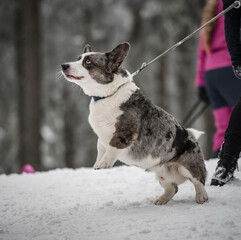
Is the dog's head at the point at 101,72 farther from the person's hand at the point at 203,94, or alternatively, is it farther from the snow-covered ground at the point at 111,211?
the person's hand at the point at 203,94

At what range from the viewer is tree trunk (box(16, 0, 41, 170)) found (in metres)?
Answer: 11.2

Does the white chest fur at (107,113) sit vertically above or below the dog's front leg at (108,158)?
above

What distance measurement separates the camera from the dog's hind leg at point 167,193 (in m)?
3.78

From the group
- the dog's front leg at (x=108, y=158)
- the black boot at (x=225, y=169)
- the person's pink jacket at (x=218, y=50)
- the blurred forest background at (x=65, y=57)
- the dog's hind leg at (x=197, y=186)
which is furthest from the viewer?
the blurred forest background at (x=65, y=57)

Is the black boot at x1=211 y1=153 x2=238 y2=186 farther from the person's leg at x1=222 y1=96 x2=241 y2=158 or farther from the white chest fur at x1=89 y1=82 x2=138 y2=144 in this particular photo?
the white chest fur at x1=89 y1=82 x2=138 y2=144

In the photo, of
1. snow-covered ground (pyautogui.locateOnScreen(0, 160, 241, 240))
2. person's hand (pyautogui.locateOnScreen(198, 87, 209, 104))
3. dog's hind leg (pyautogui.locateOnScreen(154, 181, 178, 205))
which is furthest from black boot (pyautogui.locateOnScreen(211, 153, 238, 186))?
person's hand (pyautogui.locateOnScreen(198, 87, 209, 104))

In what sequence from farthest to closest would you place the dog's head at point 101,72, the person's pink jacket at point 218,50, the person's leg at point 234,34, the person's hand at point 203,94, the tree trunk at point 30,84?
the tree trunk at point 30,84 < the person's hand at point 203,94 < the person's pink jacket at point 218,50 < the person's leg at point 234,34 < the dog's head at point 101,72

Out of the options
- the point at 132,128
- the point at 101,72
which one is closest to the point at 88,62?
the point at 101,72

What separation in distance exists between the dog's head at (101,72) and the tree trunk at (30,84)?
768cm

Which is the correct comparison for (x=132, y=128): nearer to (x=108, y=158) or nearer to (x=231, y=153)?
(x=108, y=158)

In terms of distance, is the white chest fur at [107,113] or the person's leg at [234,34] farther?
the person's leg at [234,34]

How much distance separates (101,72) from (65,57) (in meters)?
11.4

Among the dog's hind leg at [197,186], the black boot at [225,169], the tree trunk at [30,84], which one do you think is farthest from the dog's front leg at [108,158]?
the tree trunk at [30,84]

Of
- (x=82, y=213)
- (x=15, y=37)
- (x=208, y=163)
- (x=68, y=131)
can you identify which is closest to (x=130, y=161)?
(x=82, y=213)
